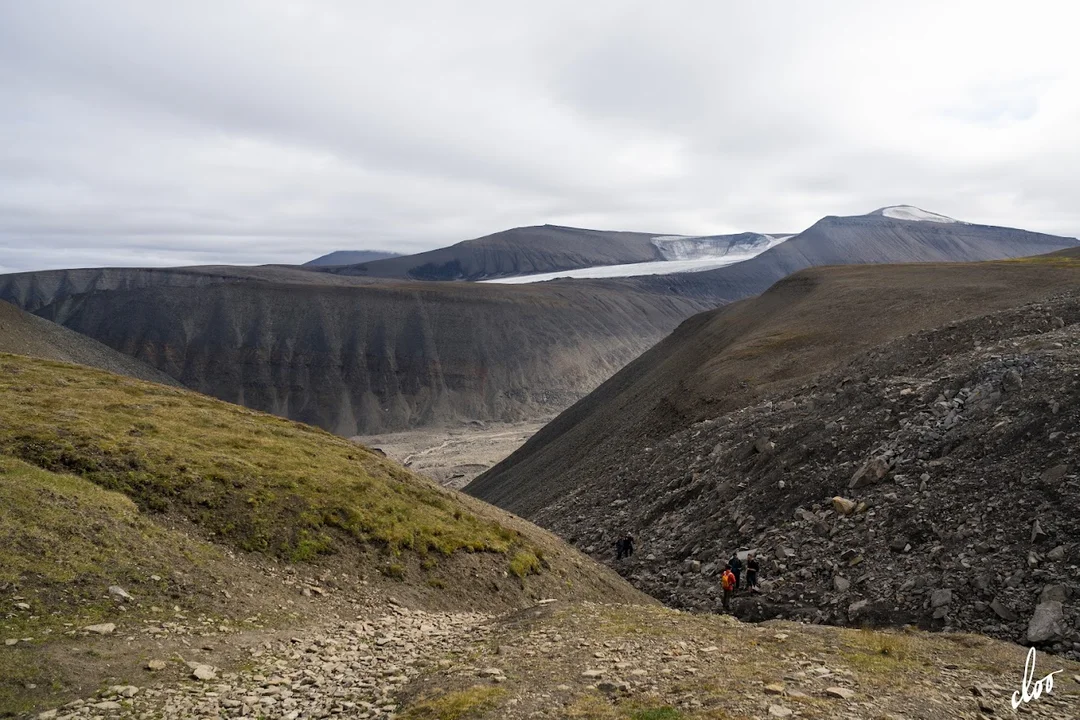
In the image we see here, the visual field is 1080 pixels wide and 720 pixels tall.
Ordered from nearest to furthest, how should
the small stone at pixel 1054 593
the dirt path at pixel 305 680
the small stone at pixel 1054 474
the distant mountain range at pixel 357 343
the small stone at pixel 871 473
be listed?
the dirt path at pixel 305 680, the small stone at pixel 1054 593, the small stone at pixel 1054 474, the small stone at pixel 871 473, the distant mountain range at pixel 357 343

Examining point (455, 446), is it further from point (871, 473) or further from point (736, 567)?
point (736, 567)

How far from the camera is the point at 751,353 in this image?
56.3 meters

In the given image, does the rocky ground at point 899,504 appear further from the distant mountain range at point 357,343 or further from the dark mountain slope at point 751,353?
the distant mountain range at point 357,343

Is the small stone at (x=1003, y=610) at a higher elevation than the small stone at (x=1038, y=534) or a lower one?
lower

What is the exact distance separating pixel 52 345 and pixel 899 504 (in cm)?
11697

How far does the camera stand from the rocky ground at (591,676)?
1147 cm

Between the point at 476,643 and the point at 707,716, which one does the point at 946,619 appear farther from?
the point at 476,643

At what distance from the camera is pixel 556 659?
13891 millimetres

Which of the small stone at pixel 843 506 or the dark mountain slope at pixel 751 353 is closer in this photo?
the small stone at pixel 843 506

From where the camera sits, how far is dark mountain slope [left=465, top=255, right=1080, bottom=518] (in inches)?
1912

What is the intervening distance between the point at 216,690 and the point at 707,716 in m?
8.30

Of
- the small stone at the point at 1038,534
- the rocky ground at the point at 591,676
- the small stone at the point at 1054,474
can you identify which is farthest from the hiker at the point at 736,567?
the small stone at the point at 1054,474

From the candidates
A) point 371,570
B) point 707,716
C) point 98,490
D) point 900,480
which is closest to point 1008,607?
point 900,480
